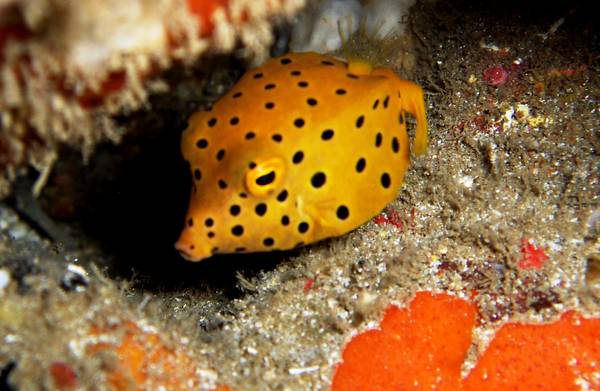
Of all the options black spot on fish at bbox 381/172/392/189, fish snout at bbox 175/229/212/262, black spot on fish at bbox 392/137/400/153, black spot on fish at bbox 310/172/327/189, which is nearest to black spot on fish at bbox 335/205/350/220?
black spot on fish at bbox 310/172/327/189

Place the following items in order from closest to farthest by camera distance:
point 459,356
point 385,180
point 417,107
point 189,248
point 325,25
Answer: point 189,248
point 459,356
point 385,180
point 417,107
point 325,25

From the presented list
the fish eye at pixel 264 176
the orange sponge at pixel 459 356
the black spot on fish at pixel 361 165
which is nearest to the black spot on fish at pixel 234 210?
the fish eye at pixel 264 176

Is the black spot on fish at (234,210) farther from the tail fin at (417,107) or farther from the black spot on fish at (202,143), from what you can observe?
the tail fin at (417,107)

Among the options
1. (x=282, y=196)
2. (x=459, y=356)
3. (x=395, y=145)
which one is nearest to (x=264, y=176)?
(x=282, y=196)

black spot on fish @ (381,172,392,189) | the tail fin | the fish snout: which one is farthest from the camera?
the tail fin

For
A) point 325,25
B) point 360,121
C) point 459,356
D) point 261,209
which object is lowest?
point 459,356

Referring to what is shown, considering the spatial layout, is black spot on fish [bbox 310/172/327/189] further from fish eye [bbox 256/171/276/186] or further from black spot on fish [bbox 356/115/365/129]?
black spot on fish [bbox 356/115/365/129]

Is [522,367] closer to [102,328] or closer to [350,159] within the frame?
[350,159]

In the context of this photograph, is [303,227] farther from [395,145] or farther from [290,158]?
[395,145]
